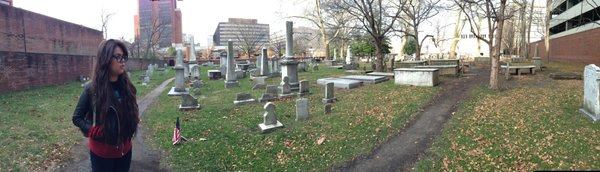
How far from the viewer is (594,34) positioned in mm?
26266

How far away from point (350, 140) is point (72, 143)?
5.79m

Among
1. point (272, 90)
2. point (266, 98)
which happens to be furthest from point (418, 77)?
point (266, 98)

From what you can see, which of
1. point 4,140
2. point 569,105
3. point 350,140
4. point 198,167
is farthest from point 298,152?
point 569,105

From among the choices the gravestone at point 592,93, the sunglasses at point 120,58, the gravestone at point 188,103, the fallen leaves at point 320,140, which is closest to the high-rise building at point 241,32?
the gravestone at point 188,103

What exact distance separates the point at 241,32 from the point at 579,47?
50314mm

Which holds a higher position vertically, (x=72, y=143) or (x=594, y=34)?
(x=594, y=34)

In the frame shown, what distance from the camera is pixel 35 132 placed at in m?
8.51

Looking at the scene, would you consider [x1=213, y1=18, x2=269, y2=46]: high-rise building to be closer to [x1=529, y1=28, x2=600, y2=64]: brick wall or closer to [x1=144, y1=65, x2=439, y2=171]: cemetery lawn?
[x1=529, y1=28, x2=600, y2=64]: brick wall

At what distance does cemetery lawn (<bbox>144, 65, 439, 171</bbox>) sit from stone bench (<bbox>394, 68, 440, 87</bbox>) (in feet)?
5.21

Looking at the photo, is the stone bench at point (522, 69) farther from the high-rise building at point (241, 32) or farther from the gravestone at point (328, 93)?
the high-rise building at point (241, 32)

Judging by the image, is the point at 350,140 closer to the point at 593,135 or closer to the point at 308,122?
the point at 308,122

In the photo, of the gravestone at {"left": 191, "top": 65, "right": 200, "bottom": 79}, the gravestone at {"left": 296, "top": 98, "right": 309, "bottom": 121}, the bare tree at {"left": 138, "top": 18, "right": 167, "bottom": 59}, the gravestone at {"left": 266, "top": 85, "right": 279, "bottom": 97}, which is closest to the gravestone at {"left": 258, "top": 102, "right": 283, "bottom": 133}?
the gravestone at {"left": 296, "top": 98, "right": 309, "bottom": 121}

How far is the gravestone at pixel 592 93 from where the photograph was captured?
7.09 meters

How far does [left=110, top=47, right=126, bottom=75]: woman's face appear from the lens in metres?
3.10
